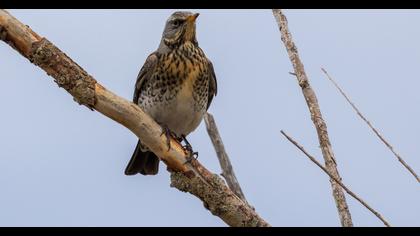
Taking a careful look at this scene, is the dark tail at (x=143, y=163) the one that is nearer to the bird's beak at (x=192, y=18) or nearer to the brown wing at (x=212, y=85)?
the brown wing at (x=212, y=85)

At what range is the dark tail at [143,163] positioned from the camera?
6.22 metres

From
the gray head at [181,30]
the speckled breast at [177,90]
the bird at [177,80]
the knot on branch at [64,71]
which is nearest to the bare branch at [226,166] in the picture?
the knot on branch at [64,71]

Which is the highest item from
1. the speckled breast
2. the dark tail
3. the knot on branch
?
the speckled breast

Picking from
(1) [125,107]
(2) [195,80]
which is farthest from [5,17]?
(2) [195,80]

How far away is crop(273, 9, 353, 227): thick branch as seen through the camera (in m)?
3.59

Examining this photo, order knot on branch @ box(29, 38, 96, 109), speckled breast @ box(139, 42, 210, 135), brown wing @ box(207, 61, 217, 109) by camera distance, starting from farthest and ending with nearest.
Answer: brown wing @ box(207, 61, 217, 109)
speckled breast @ box(139, 42, 210, 135)
knot on branch @ box(29, 38, 96, 109)

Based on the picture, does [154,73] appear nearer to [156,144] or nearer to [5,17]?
[156,144]

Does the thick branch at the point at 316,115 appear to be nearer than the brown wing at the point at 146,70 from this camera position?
Yes

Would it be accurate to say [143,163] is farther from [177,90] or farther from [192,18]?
[192,18]

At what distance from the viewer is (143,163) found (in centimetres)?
624

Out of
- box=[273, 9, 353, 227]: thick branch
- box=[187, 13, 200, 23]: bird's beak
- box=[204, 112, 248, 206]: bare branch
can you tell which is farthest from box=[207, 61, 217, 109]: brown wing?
box=[273, 9, 353, 227]: thick branch

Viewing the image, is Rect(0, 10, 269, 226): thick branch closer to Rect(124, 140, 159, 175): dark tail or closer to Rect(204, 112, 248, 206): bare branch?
Rect(204, 112, 248, 206): bare branch

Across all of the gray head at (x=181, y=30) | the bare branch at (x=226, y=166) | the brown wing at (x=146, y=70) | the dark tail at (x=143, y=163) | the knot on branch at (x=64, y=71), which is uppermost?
the gray head at (x=181, y=30)

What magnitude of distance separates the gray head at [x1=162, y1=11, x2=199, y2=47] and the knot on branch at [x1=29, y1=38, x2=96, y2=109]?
6.68ft
